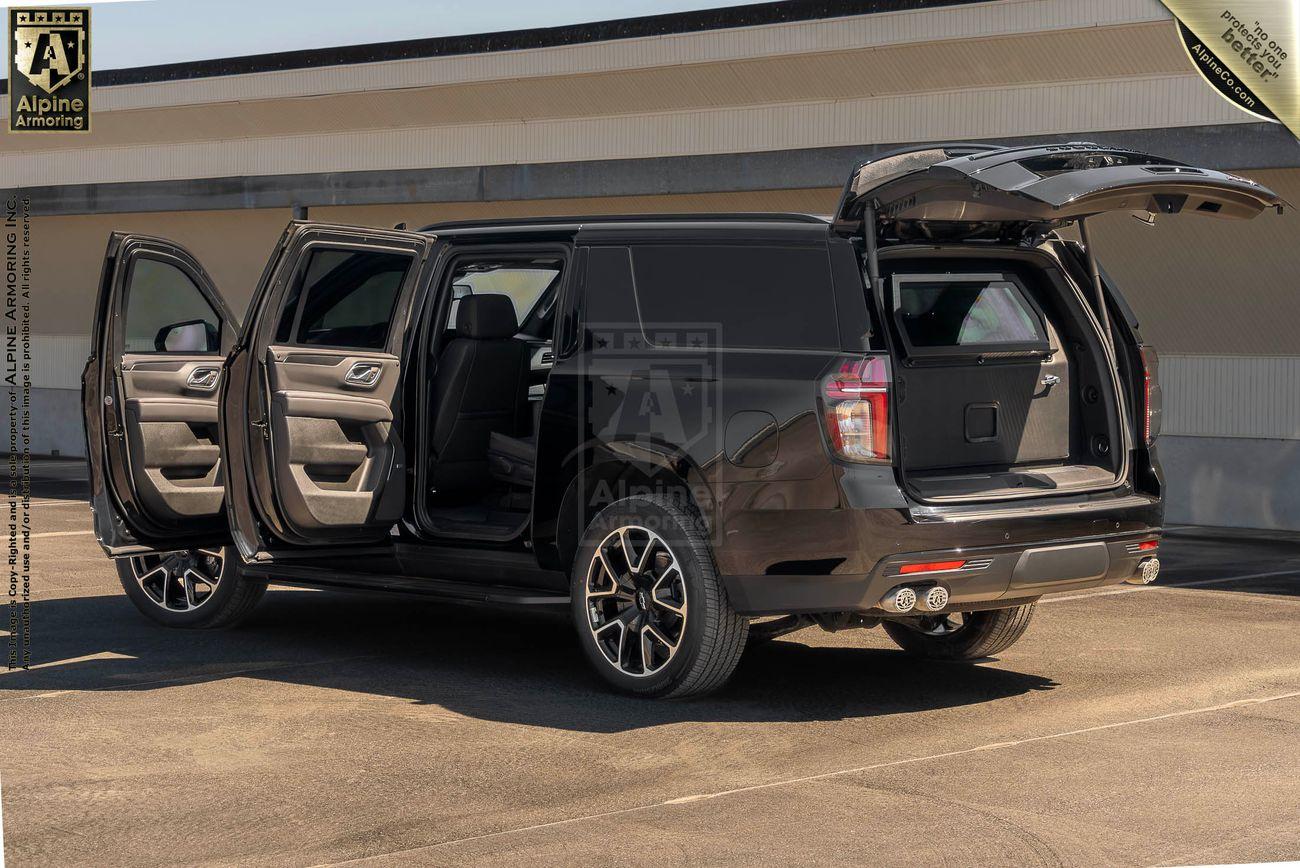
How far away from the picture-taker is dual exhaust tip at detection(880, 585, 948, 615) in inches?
275

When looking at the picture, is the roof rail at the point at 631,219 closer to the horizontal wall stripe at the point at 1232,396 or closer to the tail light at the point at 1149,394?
the tail light at the point at 1149,394

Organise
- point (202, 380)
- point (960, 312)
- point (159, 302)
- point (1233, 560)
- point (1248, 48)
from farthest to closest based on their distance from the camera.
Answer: point (159, 302) → point (1248, 48) → point (1233, 560) → point (202, 380) → point (960, 312)

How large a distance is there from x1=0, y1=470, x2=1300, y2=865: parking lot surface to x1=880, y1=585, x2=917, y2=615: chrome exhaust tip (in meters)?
0.49

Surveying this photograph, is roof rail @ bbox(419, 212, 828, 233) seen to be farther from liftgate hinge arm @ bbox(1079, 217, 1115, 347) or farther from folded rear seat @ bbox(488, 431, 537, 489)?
liftgate hinge arm @ bbox(1079, 217, 1115, 347)

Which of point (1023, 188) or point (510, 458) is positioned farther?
point (510, 458)

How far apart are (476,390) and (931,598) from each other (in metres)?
2.71

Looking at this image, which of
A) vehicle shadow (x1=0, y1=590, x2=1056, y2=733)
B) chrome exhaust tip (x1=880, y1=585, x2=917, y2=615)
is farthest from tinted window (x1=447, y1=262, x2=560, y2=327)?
chrome exhaust tip (x1=880, y1=585, x2=917, y2=615)

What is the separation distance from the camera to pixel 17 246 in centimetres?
2597

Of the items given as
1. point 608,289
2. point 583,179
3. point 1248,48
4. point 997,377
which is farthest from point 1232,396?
point 608,289

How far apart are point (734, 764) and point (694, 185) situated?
13527mm

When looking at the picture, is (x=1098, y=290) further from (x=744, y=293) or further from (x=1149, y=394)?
(x=744, y=293)

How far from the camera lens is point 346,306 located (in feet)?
29.5

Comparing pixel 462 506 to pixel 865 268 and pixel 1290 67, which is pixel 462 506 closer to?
pixel 865 268

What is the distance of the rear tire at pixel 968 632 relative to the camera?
8.46 metres
